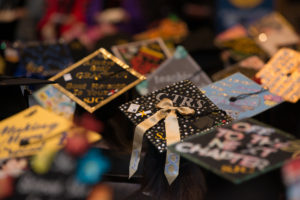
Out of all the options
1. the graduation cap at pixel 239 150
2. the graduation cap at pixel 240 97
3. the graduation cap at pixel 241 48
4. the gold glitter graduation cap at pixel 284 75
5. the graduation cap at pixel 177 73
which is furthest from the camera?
the graduation cap at pixel 241 48

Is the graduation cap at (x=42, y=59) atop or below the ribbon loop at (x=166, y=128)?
atop

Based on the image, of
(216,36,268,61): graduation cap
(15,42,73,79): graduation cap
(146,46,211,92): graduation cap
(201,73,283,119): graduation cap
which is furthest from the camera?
(216,36,268,61): graduation cap

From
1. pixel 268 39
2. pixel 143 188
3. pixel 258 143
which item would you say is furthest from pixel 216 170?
pixel 268 39

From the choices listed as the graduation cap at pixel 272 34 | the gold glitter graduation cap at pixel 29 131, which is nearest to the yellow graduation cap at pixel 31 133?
the gold glitter graduation cap at pixel 29 131

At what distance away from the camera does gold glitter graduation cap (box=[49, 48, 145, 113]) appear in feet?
4.68

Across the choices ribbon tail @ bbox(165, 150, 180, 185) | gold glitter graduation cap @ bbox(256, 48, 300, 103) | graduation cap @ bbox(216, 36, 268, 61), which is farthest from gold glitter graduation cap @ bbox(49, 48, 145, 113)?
graduation cap @ bbox(216, 36, 268, 61)

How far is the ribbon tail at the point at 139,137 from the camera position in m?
1.24

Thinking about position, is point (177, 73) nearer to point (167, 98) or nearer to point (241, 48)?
point (167, 98)

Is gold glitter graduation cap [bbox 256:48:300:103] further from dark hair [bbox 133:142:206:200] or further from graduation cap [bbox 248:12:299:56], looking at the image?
dark hair [bbox 133:142:206:200]

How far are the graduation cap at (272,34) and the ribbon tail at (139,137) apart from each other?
0.95m

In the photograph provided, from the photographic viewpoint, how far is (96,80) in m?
1.50

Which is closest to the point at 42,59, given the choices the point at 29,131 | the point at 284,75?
the point at 29,131

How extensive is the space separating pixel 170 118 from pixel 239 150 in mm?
287

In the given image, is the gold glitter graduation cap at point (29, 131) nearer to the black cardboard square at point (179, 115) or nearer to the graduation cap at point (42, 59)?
the black cardboard square at point (179, 115)
